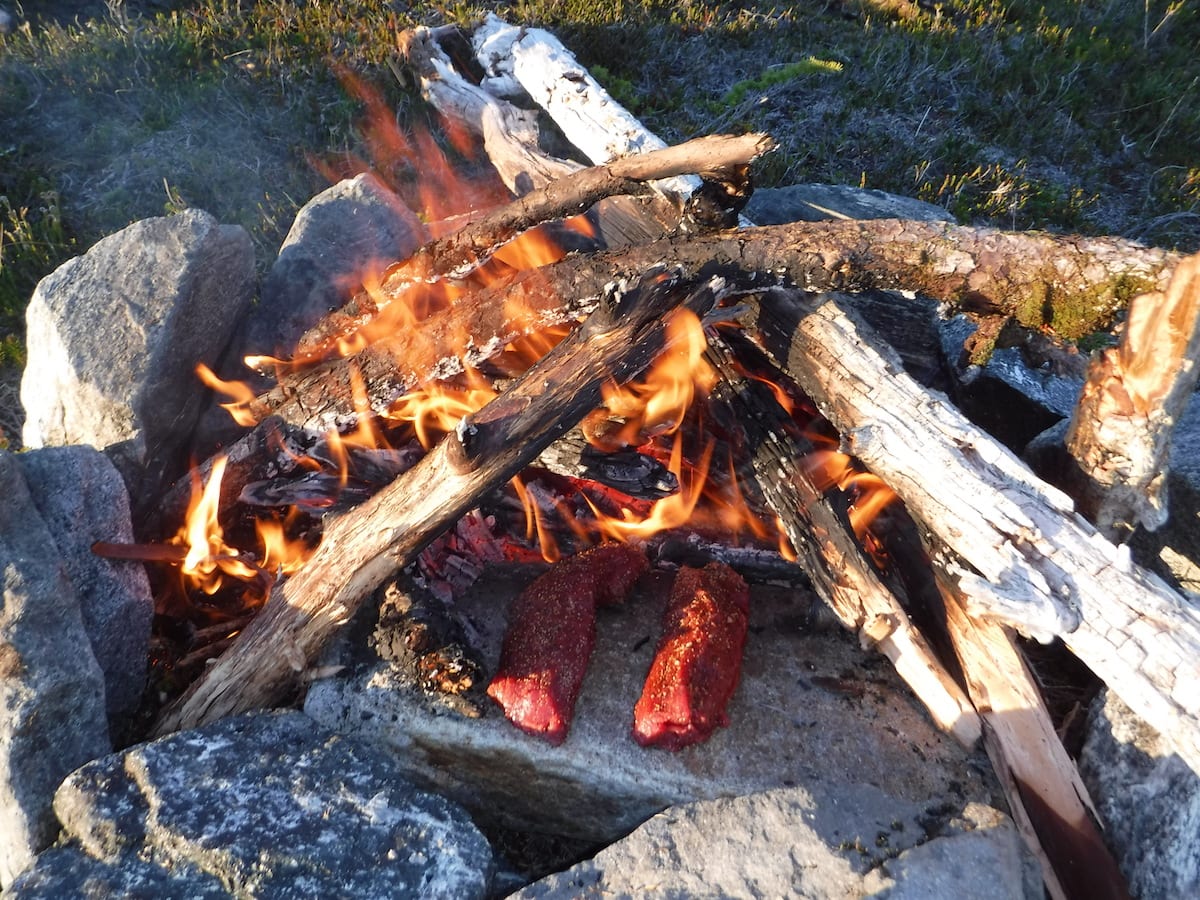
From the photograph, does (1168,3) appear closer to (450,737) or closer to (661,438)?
(661,438)

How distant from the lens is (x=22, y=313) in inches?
226

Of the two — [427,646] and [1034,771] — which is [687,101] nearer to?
[427,646]

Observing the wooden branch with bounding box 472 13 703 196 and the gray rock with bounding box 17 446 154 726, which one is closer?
the gray rock with bounding box 17 446 154 726

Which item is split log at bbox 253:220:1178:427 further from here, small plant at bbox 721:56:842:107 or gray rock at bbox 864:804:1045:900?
small plant at bbox 721:56:842:107

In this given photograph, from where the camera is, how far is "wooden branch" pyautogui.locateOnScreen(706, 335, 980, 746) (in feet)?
11.1

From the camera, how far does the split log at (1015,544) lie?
2.80 m

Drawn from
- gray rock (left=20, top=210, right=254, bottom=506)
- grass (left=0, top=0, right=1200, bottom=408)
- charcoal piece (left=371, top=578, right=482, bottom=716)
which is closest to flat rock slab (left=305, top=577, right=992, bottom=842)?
charcoal piece (left=371, top=578, right=482, bottom=716)

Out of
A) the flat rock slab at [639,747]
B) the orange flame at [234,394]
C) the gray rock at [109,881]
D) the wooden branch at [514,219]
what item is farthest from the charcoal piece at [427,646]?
the wooden branch at [514,219]

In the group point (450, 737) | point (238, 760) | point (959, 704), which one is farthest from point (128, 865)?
point (959, 704)

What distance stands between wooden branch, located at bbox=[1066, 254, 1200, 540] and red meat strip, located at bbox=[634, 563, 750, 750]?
5.62 ft

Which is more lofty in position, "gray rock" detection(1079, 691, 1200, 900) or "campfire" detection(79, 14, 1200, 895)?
"campfire" detection(79, 14, 1200, 895)

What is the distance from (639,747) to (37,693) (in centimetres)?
247

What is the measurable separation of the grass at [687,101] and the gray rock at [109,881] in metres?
4.48

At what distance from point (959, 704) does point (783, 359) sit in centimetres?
181
